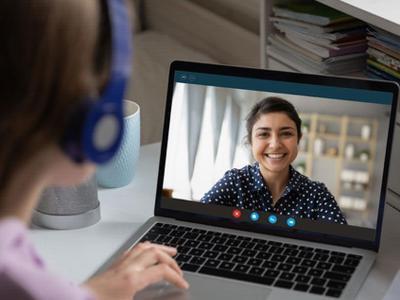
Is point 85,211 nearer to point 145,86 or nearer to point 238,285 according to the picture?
point 238,285

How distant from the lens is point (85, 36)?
56 centimetres

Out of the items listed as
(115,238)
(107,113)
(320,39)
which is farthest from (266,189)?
(107,113)

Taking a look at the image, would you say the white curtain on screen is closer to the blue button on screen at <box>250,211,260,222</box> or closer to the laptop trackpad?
the blue button on screen at <box>250,211,260,222</box>

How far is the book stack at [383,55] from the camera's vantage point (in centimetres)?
154

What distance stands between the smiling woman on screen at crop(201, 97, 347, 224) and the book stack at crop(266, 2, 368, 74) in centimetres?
46

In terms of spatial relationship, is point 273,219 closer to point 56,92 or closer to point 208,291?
point 208,291

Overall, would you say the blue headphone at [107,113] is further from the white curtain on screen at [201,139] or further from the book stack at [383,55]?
the book stack at [383,55]

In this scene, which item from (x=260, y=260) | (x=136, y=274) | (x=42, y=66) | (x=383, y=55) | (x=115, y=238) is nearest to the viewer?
(x=42, y=66)

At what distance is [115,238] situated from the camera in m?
1.33

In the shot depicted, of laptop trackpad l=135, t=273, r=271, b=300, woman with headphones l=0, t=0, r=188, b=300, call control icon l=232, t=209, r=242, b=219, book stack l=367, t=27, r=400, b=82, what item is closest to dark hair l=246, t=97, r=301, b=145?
call control icon l=232, t=209, r=242, b=219

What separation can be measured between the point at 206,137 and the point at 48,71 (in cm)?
79

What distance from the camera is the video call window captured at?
1227 mm

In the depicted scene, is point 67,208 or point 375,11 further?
point 375,11

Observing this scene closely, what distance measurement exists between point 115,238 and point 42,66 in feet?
2.64
